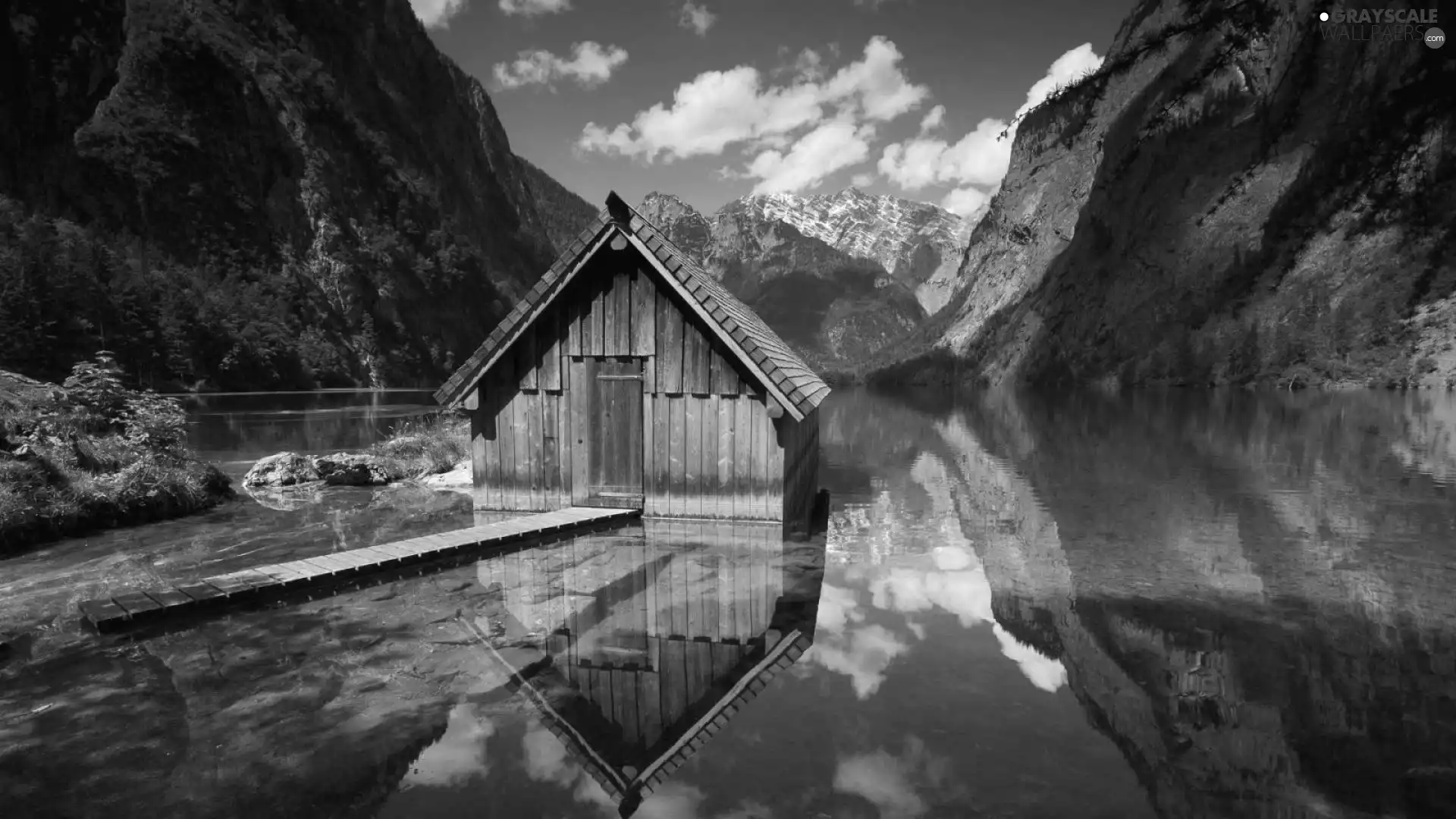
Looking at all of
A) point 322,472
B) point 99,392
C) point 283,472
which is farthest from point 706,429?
point 99,392

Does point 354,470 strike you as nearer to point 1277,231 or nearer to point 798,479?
point 798,479

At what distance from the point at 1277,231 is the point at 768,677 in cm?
9097

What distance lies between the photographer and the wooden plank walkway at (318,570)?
8.68 m

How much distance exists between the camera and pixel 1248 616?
9.40 m

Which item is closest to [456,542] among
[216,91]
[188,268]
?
[188,268]

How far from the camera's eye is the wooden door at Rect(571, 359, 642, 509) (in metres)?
13.9

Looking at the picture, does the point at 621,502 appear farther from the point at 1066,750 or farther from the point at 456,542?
the point at 1066,750

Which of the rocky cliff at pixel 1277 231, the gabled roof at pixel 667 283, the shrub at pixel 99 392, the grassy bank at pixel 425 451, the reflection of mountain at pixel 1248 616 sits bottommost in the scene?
the reflection of mountain at pixel 1248 616

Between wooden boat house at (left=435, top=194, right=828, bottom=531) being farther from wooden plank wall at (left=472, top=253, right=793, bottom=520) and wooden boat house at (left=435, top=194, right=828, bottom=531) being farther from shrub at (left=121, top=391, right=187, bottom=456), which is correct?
→ shrub at (left=121, top=391, right=187, bottom=456)

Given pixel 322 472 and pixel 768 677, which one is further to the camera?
pixel 322 472

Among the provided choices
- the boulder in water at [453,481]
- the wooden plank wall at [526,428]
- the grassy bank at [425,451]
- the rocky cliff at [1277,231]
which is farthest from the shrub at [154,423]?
the rocky cliff at [1277,231]

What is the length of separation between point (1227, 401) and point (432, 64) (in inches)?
7380

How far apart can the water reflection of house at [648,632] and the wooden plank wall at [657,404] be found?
0.82 meters

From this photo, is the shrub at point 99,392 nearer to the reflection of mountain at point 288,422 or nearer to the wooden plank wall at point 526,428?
the wooden plank wall at point 526,428
